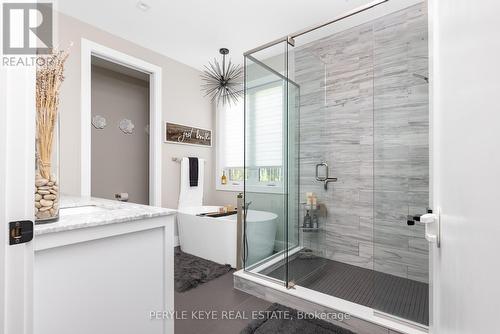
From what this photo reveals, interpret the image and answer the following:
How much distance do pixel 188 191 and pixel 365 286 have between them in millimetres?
2648

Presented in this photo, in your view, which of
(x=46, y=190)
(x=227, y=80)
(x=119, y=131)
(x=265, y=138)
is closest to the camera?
(x=46, y=190)

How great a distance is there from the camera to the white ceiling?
8.01ft

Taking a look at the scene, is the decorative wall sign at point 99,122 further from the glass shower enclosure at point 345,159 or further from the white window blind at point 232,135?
the glass shower enclosure at point 345,159

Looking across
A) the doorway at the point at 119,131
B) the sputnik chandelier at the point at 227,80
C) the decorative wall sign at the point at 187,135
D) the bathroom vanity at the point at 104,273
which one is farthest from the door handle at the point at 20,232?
the doorway at the point at 119,131

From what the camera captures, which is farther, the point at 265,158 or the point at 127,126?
the point at 127,126

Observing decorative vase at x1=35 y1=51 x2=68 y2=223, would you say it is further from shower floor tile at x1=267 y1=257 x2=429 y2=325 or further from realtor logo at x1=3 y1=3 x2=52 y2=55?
shower floor tile at x1=267 y1=257 x2=429 y2=325

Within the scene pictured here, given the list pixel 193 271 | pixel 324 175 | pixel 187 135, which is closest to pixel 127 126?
pixel 187 135

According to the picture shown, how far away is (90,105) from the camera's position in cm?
281

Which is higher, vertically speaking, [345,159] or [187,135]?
[187,135]

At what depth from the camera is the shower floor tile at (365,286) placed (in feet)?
5.46

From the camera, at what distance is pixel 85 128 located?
2748mm

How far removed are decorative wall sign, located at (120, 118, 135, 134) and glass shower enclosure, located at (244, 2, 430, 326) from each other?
8.56ft

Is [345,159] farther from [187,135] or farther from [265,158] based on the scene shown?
[187,135]

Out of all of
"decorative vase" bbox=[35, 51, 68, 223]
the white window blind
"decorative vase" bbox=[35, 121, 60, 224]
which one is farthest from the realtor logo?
the white window blind
